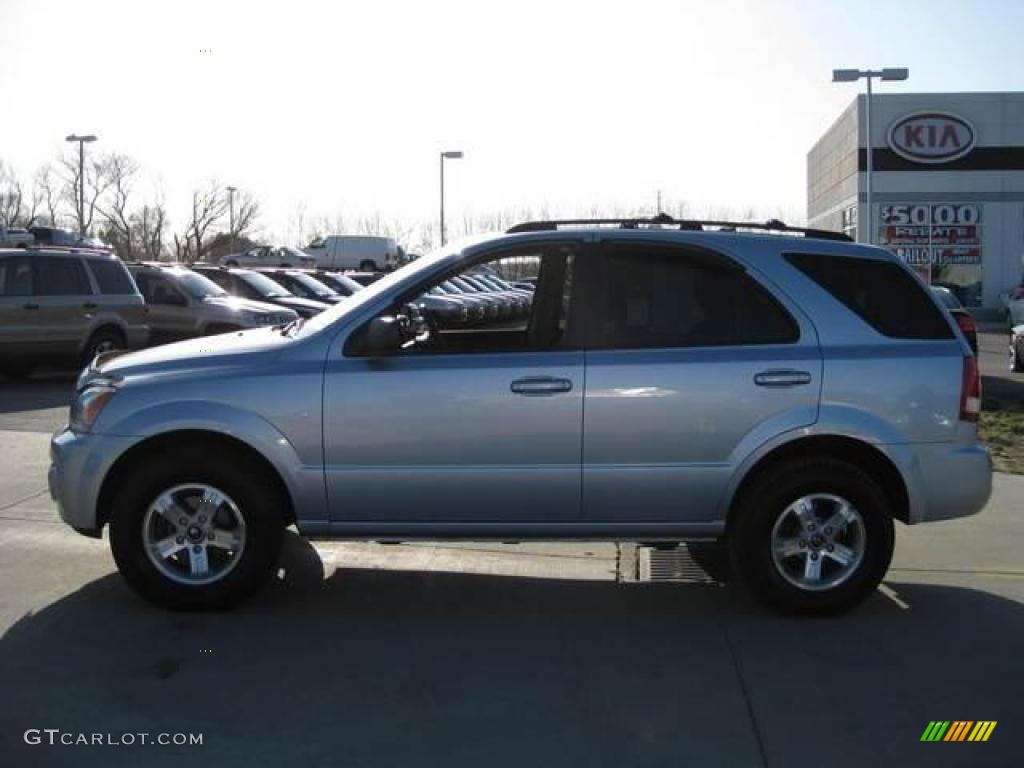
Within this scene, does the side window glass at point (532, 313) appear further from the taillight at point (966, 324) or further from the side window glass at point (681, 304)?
the taillight at point (966, 324)

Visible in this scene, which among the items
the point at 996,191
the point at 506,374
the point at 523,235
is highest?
the point at 996,191

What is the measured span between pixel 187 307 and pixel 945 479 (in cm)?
1372

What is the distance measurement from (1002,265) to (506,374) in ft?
113

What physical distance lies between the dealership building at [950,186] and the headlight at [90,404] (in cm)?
3272

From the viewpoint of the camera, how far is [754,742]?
12.8 feet

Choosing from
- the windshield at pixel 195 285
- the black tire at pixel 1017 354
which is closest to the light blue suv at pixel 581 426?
the windshield at pixel 195 285

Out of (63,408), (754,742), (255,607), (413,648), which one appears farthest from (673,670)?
(63,408)

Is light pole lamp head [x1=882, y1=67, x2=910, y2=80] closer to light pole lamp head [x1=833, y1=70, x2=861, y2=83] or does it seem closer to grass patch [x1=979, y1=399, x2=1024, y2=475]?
light pole lamp head [x1=833, y1=70, x2=861, y2=83]

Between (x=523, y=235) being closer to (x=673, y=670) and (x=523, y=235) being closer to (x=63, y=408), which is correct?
(x=673, y=670)

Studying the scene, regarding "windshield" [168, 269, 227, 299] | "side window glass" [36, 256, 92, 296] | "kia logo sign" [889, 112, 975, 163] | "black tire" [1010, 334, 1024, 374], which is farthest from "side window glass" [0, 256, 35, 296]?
"kia logo sign" [889, 112, 975, 163]

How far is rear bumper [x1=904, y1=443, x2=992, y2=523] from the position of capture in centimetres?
514

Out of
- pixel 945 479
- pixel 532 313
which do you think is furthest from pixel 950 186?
pixel 532 313

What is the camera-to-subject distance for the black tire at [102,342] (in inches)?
569

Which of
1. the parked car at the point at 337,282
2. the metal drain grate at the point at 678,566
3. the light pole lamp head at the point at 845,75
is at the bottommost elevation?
the metal drain grate at the point at 678,566
